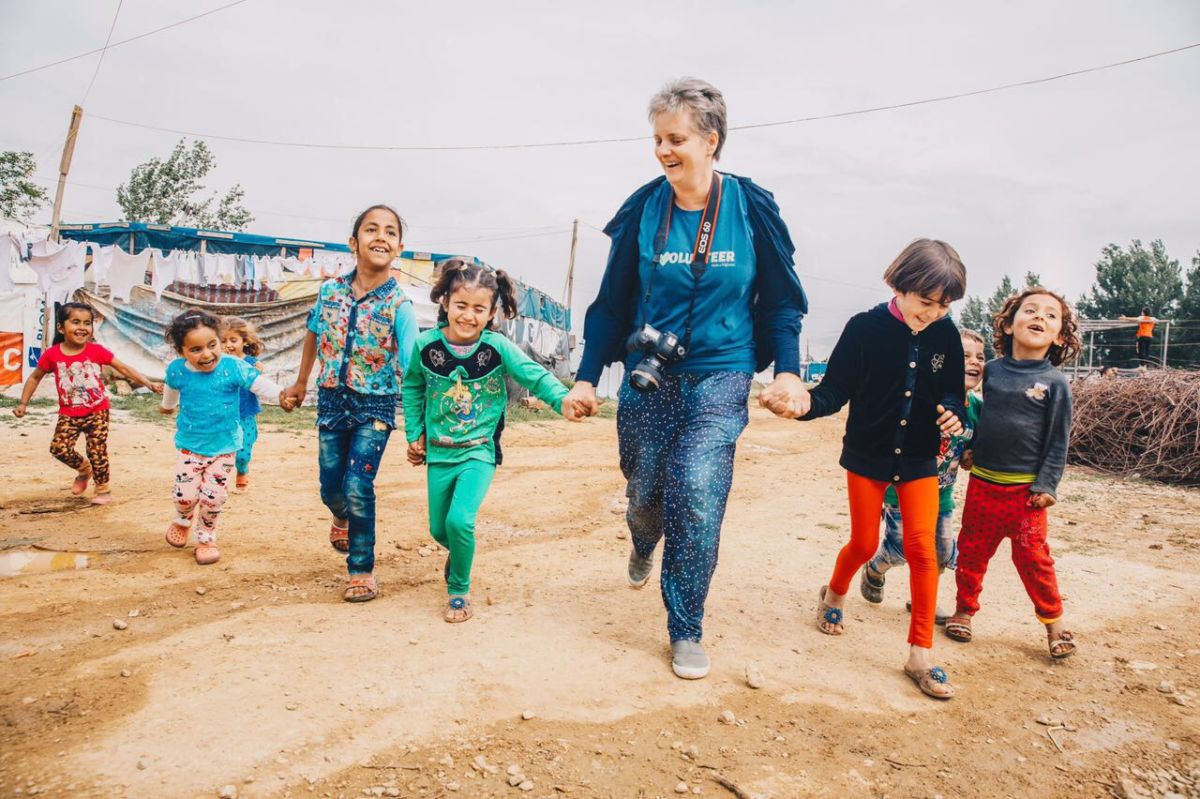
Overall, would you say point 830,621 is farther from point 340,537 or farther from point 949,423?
point 340,537

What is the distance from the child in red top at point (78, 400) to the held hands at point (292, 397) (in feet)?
7.69

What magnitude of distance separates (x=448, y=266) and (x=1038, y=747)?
3.15 meters

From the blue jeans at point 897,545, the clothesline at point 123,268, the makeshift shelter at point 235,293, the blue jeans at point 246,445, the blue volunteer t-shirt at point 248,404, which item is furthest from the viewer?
the makeshift shelter at point 235,293

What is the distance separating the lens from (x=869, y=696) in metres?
2.91

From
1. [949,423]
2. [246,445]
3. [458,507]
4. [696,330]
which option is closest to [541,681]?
[458,507]

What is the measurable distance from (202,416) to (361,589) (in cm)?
180

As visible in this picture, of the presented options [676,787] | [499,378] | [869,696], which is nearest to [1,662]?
[499,378]

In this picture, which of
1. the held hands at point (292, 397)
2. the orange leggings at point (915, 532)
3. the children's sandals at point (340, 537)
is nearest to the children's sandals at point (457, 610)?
the children's sandals at point (340, 537)

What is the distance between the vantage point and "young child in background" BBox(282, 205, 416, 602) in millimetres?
3734

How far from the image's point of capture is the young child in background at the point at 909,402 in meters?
A: 3.10

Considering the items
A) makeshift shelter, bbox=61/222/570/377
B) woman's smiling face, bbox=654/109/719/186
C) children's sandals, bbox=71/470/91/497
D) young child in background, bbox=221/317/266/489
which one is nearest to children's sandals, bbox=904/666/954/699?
woman's smiling face, bbox=654/109/719/186

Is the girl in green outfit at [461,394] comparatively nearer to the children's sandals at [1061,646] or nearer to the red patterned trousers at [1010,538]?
the red patterned trousers at [1010,538]

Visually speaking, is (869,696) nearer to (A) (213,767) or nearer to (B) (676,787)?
(B) (676,787)

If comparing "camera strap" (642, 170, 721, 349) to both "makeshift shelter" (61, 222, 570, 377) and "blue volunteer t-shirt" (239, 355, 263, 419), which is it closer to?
"blue volunteer t-shirt" (239, 355, 263, 419)
